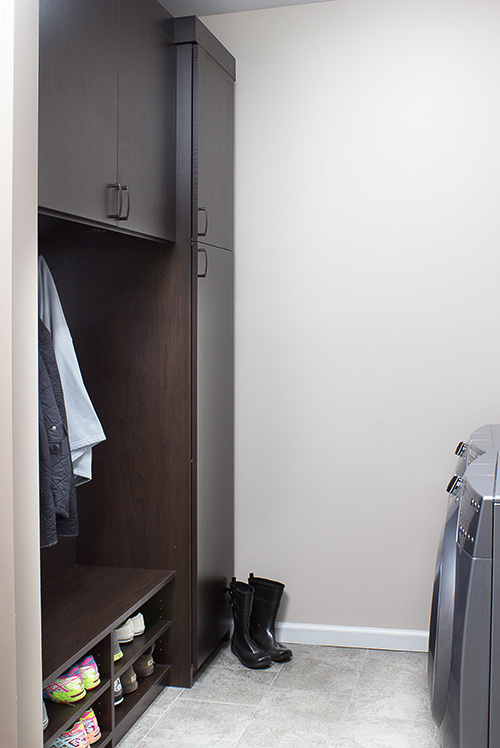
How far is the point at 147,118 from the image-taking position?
7.86ft

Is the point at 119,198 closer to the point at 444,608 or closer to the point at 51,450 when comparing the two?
the point at 51,450

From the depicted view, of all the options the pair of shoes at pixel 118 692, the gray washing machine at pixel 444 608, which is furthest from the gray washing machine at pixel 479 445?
the pair of shoes at pixel 118 692

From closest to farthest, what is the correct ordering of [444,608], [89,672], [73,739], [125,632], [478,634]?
[478,634] < [444,608] < [73,739] < [89,672] < [125,632]

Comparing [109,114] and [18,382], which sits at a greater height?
[109,114]

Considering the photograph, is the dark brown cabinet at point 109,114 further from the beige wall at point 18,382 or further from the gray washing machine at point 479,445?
the gray washing machine at point 479,445

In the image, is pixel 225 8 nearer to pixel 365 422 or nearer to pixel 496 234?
pixel 496 234

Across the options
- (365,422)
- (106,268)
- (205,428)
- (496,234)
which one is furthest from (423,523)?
(106,268)

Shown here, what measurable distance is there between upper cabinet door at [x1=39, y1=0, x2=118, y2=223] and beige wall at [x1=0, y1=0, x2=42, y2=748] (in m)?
0.11

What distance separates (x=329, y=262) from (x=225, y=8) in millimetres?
1092

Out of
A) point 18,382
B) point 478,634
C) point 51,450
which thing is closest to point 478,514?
point 478,634

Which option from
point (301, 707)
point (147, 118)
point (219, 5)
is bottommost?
point (301, 707)

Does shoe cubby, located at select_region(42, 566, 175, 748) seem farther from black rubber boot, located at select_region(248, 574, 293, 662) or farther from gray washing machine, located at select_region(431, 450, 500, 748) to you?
gray washing machine, located at select_region(431, 450, 500, 748)

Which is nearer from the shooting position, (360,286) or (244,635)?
(244,635)

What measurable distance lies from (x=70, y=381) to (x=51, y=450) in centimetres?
30
